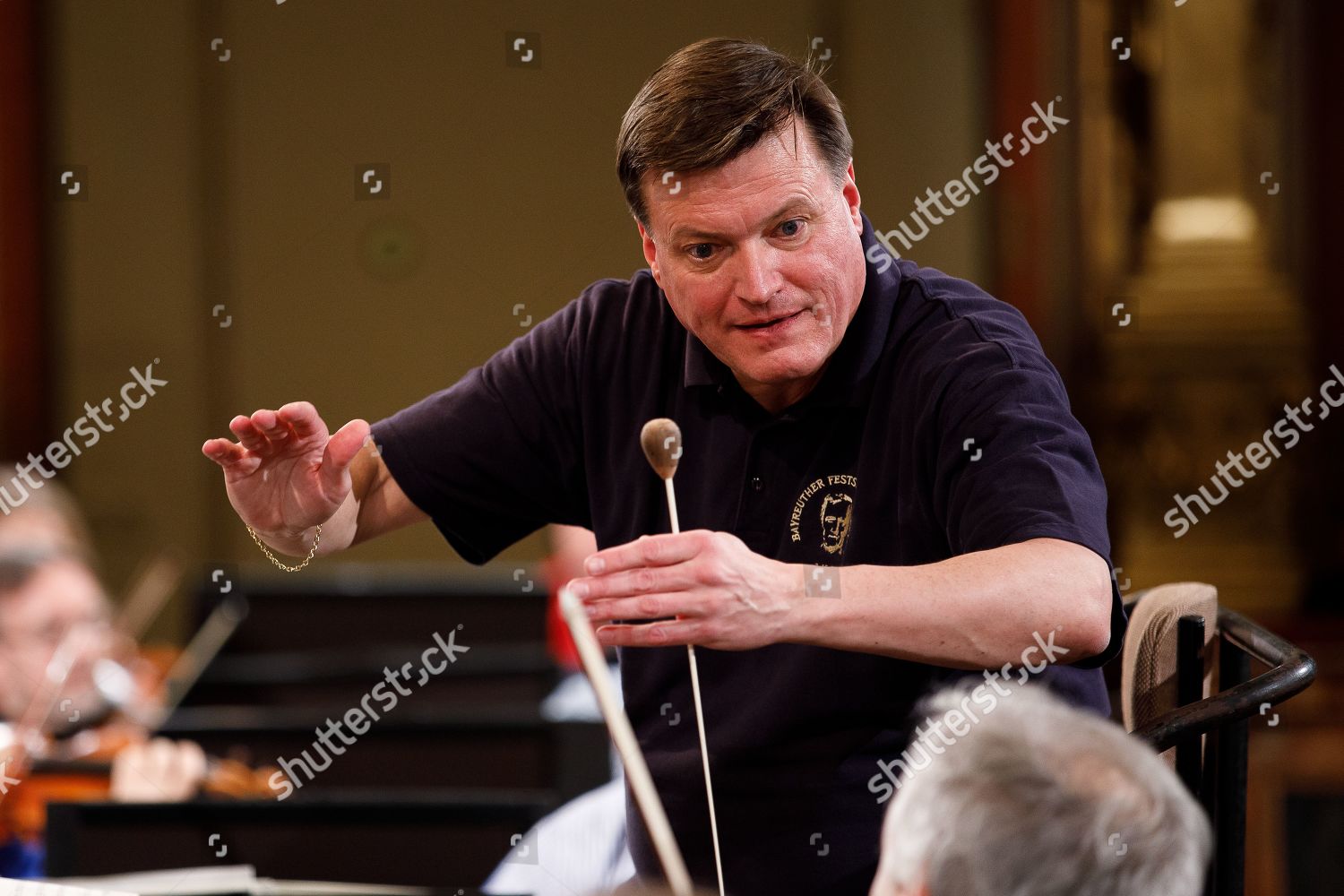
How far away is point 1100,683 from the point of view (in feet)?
4.86

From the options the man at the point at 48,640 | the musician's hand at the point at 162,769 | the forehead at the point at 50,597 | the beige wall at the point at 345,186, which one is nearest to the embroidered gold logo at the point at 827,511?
the musician's hand at the point at 162,769

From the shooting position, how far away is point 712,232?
1.39 m

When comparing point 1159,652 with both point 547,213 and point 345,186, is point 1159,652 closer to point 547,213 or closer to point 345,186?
point 547,213

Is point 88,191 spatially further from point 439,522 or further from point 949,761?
point 949,761

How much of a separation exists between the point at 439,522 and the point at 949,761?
2.86ft

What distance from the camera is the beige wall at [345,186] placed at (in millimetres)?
4254

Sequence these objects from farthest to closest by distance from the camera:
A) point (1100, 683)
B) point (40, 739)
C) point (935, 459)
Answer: point (40, 739), point (1100, 683), point (935, 459)

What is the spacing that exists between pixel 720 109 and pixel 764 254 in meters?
0.14

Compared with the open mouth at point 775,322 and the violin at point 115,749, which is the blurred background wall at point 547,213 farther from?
the open mouth at point 775,322

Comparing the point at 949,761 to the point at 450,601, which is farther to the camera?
the point at 450,601

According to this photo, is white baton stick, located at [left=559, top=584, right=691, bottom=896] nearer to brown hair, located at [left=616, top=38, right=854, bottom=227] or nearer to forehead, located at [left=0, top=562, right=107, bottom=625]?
brown hair, located at [left=616, top=38, right=854, bottom=227]

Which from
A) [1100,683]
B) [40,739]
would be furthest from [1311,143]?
[40,739]

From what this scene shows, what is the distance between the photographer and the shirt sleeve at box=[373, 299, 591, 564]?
5.32 ft

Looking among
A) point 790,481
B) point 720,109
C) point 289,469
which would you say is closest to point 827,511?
point 790,481
